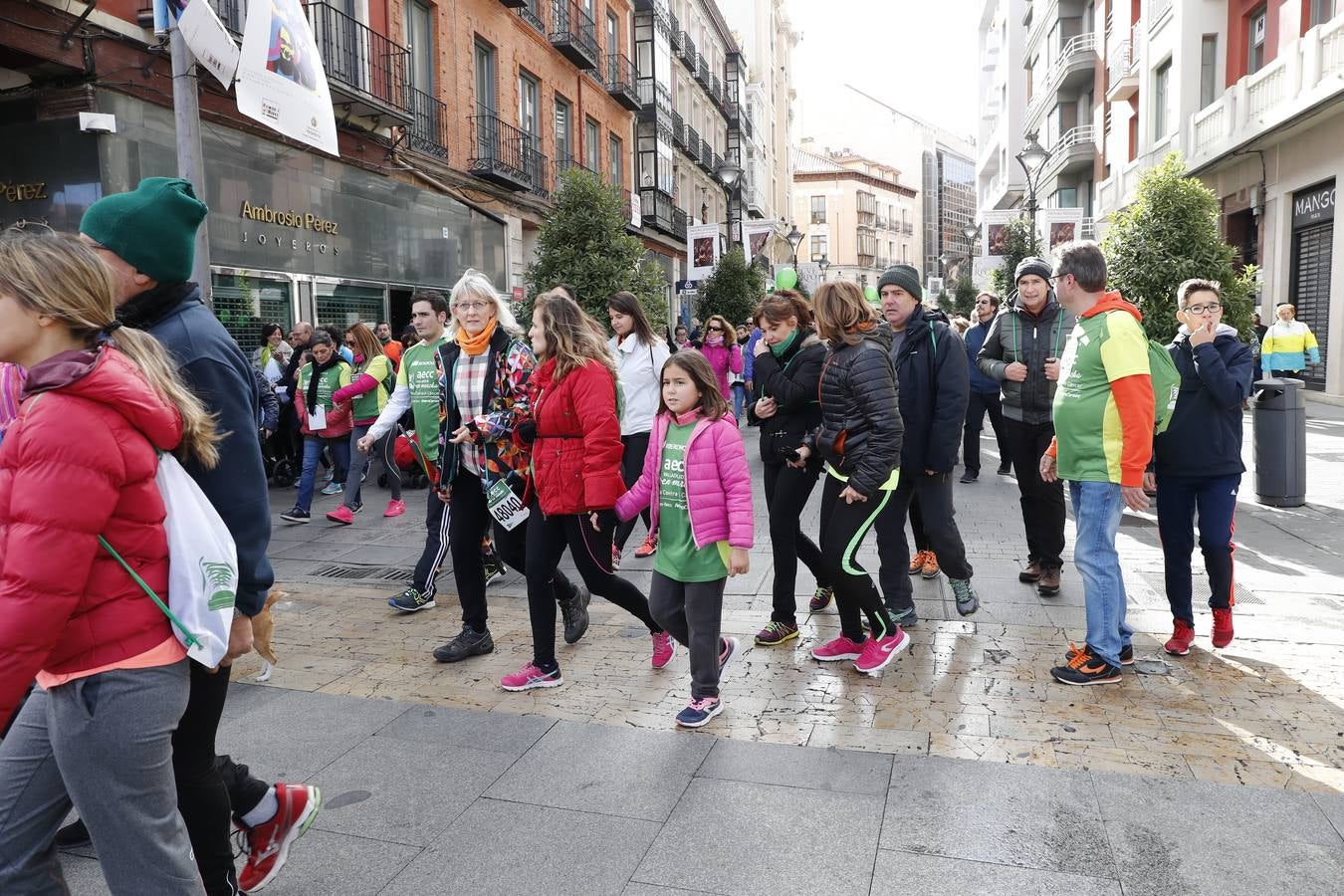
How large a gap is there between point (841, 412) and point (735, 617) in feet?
5.26

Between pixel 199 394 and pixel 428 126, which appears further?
pixel 428 126

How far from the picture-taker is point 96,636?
194 cm

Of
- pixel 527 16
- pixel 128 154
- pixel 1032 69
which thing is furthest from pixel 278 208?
pixel 1032 69

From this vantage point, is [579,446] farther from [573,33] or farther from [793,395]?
[573,33]

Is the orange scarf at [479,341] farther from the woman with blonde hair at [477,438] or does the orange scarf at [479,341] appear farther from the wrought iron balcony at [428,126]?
the wrought iron balcony at [428,126]

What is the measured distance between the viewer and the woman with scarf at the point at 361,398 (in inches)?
348

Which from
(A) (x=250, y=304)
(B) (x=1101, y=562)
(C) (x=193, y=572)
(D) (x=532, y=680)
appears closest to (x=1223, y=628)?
(B) (x=1101, y=562)

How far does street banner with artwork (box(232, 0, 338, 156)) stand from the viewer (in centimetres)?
705

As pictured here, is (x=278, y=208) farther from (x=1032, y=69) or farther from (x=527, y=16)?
(x=1032, y=69)

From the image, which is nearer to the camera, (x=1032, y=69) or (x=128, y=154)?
(x=128, y=154)

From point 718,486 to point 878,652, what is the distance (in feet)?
4.19

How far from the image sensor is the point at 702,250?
2452 cm

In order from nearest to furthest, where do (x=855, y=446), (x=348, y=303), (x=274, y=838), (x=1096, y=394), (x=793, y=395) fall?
(x=274, y=838)
(x=1096, y=394)
(x=855, y=446)
(x=793, y=395)
(x=348, y=303)

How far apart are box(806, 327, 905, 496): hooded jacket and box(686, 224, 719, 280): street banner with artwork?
2031cm
